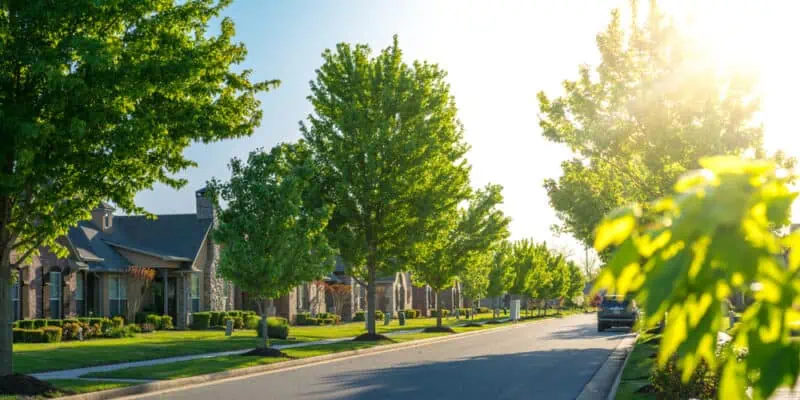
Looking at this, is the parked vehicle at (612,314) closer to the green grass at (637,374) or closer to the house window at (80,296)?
the green grass at (637,374)

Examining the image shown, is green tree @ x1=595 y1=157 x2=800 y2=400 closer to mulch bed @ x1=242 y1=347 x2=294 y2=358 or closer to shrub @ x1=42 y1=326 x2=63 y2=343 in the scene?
mulch bed @ x1=242 y1=347 x2=294 y2=358

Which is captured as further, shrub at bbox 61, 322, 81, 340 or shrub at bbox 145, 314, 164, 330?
shrub at bbox 145, 314, 164, 330

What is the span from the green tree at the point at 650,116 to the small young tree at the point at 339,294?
40.9 metres

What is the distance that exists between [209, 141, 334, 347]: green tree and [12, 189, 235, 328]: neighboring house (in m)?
15.2

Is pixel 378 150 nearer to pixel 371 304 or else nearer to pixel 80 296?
pixel 371 304

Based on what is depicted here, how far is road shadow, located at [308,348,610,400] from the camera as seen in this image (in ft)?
57.8

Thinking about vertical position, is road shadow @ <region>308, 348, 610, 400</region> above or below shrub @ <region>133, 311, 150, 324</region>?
below

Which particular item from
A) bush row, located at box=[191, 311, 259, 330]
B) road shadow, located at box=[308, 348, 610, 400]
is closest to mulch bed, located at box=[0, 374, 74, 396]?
road shadow, located at box=[308, 348, 610, 400]

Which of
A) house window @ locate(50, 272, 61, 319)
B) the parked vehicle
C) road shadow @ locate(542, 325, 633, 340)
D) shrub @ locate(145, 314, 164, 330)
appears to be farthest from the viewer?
the parked vehicle

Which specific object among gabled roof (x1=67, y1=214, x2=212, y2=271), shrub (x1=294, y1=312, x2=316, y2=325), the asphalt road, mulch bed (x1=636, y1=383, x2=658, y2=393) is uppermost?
gabled roof (x1=67, y1=214, x2=212, y2=271)

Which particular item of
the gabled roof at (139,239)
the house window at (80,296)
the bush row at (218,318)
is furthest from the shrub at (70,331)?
the bush row at (218,318)

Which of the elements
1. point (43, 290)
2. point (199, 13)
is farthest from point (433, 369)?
point (43, 290)

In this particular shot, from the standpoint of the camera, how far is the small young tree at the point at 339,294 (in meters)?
67.2

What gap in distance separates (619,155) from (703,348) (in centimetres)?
2269
